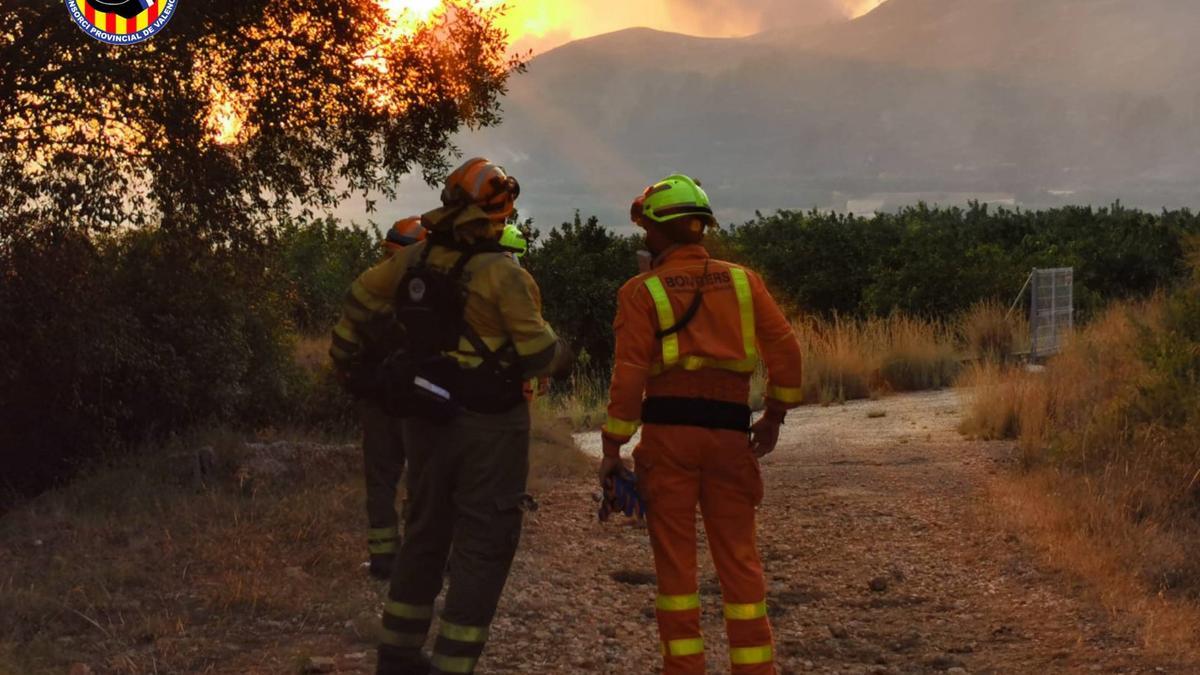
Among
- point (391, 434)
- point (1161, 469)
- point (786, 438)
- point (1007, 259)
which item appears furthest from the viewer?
point (1007, 259)

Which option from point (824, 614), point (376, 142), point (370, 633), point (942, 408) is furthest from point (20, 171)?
point (942, 408)

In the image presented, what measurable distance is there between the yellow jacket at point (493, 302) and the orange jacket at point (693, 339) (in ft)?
0.91

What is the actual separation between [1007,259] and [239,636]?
2536 centimetres

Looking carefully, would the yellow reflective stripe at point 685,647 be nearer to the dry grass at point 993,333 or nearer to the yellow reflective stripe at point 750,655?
the yellow reflective stripe at point 750,655

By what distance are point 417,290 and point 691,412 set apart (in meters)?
1.16

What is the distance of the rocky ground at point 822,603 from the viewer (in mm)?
6082

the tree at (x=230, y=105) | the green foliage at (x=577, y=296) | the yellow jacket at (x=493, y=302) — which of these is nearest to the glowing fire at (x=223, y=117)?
the tree at (x=230, y=105)

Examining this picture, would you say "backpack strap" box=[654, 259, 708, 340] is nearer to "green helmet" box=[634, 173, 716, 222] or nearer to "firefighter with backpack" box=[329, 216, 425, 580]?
"green helmet" box=[634, 173, 716, 222]

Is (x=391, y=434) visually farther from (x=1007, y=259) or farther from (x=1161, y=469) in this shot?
(x=1007, y=259)

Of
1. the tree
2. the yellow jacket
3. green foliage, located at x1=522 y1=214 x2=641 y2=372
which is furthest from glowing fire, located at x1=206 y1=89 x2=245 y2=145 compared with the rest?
green foliage, located at x1=522 y1=214 x2=641 y2=372

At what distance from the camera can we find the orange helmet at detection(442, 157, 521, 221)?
16.2ft

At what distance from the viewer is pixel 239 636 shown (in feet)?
21.2

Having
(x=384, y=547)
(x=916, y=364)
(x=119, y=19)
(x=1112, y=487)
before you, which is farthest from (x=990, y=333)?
(x=384, y=547)

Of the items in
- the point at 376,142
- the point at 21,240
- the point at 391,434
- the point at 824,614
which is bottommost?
the point at 824,614
